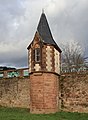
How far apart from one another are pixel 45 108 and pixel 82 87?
367cm

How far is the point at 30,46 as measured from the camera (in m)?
26.6

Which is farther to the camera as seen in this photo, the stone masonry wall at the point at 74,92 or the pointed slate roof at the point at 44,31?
the pointed slate roof at the point at 44,31

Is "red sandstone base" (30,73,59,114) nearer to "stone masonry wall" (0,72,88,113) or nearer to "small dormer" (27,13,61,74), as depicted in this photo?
"stone masonry wall" (0,72,88,113)

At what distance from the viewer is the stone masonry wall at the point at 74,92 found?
25.4 meters

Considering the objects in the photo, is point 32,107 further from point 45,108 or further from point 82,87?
point 82,87

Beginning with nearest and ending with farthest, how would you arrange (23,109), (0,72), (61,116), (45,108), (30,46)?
(61,116), (45,108), (30,46), (23,109), (0,72)

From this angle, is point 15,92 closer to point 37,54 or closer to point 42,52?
point 37,54

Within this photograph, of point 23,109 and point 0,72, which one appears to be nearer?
point 23,109

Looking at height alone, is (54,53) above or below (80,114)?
above

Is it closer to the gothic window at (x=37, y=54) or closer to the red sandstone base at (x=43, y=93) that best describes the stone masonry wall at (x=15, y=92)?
the red sandstone base at (x=43, y=93)

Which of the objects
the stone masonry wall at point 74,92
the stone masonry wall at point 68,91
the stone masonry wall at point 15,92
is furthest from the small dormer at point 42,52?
the stone masonry wall at point 15,92

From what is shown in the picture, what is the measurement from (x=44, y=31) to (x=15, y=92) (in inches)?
309

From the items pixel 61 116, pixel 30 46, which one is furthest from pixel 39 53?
pixel 61 116

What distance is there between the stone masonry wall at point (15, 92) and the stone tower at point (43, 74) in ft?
13.1
